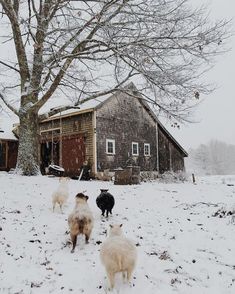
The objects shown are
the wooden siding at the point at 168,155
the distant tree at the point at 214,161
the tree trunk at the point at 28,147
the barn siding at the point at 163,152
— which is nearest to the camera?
the tree trunk at the point at 28,147

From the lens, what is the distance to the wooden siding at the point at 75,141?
26.2m

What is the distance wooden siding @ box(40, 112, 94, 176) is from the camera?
85.9 ft

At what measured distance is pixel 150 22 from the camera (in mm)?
13203

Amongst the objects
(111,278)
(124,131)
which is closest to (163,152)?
(124,131)

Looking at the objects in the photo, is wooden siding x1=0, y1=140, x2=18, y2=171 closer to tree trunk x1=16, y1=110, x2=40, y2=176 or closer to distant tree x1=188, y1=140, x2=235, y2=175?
tree trunk x1=16, y1=110, x2=40, y2=176

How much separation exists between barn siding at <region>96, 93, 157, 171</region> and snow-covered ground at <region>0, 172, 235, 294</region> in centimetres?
1442

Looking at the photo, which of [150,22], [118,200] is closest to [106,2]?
[150,22]

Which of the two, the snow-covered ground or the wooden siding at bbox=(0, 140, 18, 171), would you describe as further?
the wooden siding at bbox=(0, 140, 18, 171)

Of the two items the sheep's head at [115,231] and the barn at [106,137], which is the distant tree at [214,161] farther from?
the sheep's head at [115,231]

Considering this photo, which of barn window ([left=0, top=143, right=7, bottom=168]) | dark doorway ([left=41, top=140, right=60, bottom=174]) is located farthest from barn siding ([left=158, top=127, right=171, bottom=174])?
barn window ([left=0, top=143, right=7, bottom=168])

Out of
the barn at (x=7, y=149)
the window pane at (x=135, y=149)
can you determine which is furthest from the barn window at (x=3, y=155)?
the window pane at (x=135, y=149)

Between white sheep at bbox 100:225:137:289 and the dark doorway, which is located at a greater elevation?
the dark doorway

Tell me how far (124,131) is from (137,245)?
21.9 m

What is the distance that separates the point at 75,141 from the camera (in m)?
27.0
